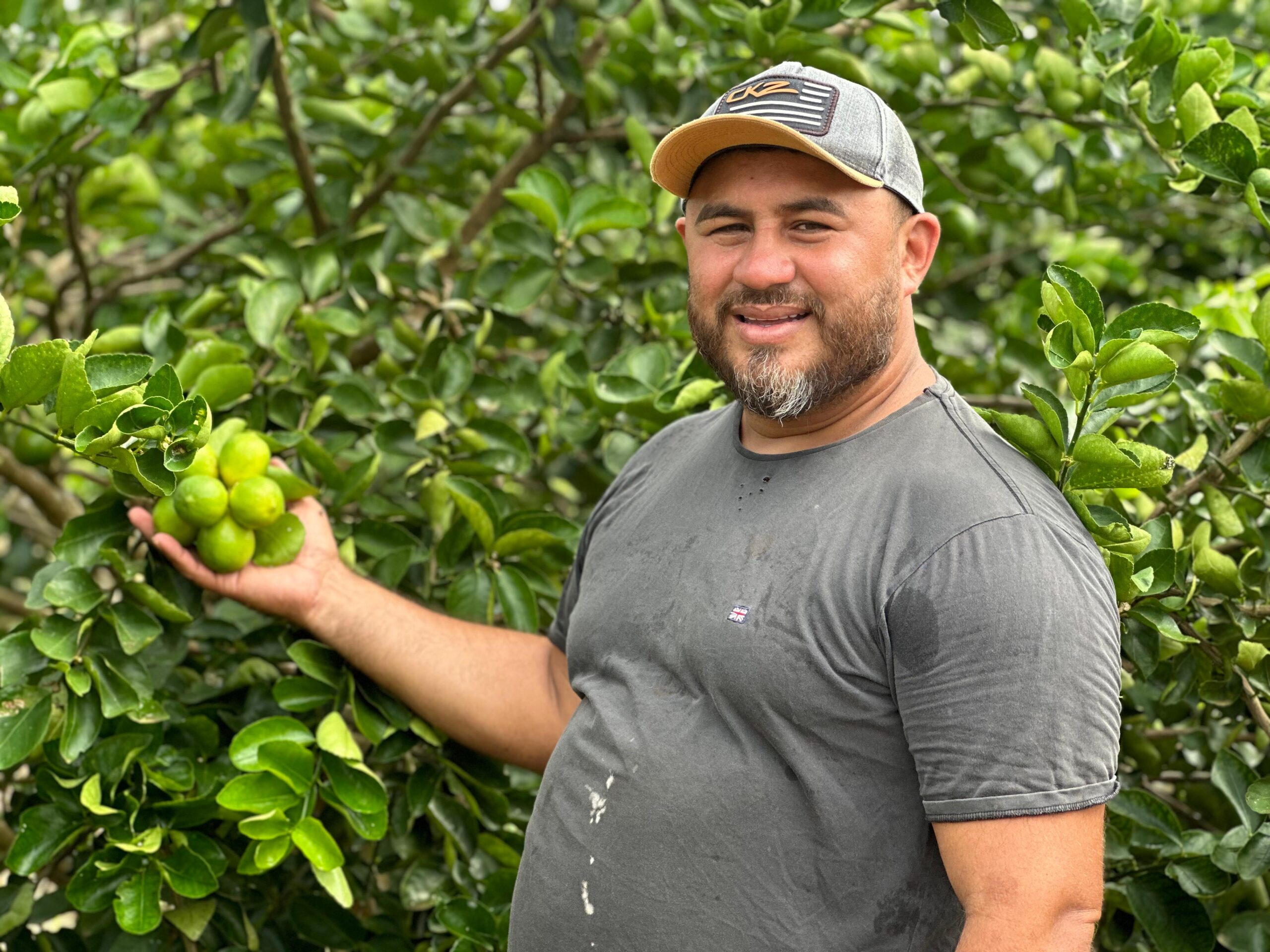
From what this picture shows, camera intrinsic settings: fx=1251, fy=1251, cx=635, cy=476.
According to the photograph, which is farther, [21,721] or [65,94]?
[65,94]

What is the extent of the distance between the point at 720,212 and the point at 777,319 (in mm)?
168

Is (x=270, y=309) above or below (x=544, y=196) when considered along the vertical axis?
below

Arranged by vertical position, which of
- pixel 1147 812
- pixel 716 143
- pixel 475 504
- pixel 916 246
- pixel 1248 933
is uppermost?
pixel 716 143

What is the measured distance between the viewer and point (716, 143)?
1.64m

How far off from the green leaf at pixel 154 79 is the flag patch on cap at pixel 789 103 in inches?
51.8

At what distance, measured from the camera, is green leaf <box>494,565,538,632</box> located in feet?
6.87

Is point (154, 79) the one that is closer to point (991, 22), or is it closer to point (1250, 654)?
point (991, 22)

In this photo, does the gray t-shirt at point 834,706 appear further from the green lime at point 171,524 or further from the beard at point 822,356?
the green lime at point 171,524

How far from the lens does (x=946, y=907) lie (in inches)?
56.5

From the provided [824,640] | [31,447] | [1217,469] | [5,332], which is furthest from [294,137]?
[1217,469]

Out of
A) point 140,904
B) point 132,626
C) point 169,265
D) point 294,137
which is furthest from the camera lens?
point 169,265

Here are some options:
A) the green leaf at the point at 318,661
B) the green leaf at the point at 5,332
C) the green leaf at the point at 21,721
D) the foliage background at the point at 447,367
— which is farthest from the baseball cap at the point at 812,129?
the green leaf at the point at 21,721

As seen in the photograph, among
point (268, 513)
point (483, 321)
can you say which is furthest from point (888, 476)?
point (483, 321)

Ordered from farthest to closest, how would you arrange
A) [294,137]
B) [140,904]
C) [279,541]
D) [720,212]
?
[294,137], [279,541], [140,904], [720,212]
